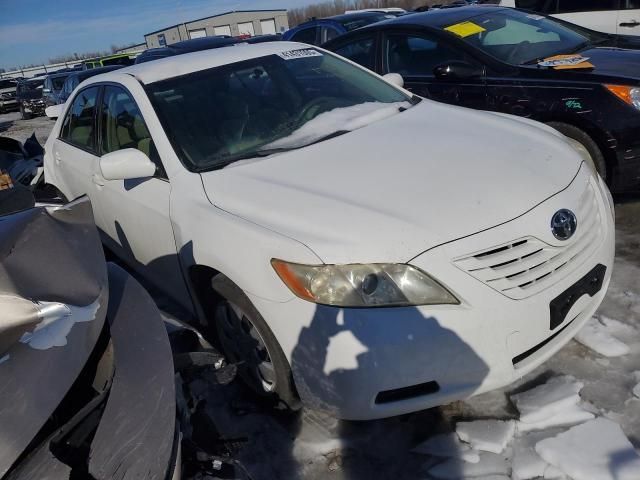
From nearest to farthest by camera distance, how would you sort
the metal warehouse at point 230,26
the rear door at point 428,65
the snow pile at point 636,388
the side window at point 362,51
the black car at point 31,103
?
the snow pile at point 636,388
the rear door at point 428,65
the side window at point 362,51
the black car at point 31,103
the metal warehouse at point 230,26

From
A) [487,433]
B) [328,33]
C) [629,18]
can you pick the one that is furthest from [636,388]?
[328,33]

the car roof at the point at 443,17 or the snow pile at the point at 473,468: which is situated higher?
the car roof at the point at 443,17

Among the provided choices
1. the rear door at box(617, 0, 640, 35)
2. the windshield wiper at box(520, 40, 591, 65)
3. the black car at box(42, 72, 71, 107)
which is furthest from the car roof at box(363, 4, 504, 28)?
the black car at box(42, 72, 71, 107)

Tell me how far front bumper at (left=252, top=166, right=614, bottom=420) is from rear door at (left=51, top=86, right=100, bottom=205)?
2.20 m

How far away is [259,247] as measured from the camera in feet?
6.92

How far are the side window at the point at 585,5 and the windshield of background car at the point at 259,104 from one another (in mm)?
4525

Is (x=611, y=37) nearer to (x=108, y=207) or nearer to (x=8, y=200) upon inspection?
(x=108, y=207)

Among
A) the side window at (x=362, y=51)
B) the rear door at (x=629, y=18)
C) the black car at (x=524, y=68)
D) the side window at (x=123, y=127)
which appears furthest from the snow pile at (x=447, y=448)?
the rear door at (x=629, y=18)

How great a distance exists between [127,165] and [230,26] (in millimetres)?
50739

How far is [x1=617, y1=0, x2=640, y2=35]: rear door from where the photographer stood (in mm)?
6215

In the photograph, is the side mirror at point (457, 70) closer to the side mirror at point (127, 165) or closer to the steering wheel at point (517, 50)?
the steering wheel at point (517, 50)

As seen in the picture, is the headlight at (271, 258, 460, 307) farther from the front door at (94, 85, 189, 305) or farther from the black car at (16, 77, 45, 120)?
the black car at (16, 77, 45, 120)

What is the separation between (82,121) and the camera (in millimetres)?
3939

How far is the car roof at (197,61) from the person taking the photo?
315 cm
